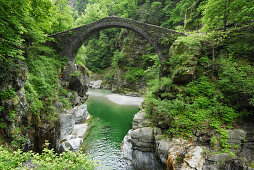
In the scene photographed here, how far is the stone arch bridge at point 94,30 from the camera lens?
11.3m

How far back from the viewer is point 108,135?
366 inches

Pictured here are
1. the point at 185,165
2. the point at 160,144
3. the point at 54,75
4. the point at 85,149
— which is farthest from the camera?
the point at 54,75

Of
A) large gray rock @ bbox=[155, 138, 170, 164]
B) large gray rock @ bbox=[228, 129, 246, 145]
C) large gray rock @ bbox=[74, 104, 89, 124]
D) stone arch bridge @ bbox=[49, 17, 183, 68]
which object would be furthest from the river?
stone arch bridge @ bbox=[49, 17, 183, 68]

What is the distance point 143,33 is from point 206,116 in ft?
32.2

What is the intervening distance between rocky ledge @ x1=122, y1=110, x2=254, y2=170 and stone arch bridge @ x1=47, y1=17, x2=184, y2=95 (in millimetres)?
8411

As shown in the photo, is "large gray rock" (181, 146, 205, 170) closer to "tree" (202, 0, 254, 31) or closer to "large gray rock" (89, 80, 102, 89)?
"tree" (202, 0, 254, 31)

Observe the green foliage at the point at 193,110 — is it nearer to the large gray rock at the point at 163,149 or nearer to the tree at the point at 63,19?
the large gray rock at the point at 163,149

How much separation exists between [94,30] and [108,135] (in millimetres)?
10457

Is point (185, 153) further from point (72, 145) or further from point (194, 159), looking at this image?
point (72, 145)

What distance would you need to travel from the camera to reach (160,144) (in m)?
4.92

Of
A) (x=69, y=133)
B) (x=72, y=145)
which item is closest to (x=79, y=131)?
(x=69, y=133)

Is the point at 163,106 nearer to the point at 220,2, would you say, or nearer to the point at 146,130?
the point at 146,130

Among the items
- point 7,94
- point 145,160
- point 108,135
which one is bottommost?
point 108,135

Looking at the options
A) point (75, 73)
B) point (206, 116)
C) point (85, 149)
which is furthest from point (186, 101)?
point (75, 73)
